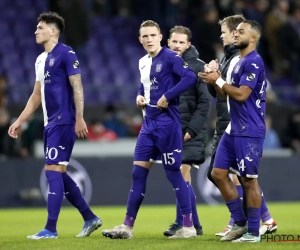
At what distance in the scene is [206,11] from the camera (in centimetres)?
2067

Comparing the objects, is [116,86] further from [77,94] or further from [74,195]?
[77,94]

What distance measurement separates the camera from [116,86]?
19.0 meters

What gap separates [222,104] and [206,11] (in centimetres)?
1107

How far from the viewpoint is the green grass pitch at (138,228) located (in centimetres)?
848

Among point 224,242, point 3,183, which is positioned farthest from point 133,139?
point 224,242

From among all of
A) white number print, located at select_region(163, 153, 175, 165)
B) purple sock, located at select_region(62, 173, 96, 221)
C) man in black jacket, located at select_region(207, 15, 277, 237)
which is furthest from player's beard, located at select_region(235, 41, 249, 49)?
purple sock, located at select_region(62, 173, 96, 221)

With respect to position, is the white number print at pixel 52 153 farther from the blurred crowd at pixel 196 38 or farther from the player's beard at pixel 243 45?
the blurred crowd at pixel 196 38

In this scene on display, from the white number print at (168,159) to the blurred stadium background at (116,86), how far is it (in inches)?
299

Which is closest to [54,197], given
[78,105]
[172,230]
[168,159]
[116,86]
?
[78,105]

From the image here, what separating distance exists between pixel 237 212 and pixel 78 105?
6.93 ft

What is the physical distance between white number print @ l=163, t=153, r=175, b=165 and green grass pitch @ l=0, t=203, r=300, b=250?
844 millimetres

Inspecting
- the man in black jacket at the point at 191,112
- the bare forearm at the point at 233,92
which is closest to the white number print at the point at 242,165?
the bare forearm at the point at 233,92

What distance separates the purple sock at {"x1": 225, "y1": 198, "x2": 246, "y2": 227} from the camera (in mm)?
9000

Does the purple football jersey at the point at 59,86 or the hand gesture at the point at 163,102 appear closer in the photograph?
the hand gesture at the point at 163,102
